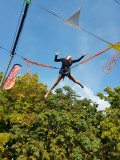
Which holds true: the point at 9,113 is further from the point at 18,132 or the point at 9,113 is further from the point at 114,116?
the point at 114,116

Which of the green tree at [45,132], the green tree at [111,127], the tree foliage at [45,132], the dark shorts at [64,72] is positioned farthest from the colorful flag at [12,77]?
the green tree at [111,127]

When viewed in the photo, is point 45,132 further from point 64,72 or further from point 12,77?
point 64,72

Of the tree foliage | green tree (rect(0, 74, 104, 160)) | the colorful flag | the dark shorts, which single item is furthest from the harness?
green tree (rect(0, 74, 104, 160))

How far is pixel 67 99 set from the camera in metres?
15.5

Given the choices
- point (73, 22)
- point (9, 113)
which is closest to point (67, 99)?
point (9, 113)

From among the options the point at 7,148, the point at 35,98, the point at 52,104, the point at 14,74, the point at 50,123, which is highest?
the point at 35,98

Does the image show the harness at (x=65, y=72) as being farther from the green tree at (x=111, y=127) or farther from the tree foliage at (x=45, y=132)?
the green tree at (x=111, y=127)

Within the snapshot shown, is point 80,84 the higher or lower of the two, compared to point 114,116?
lower

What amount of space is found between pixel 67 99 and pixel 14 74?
29.4 ft

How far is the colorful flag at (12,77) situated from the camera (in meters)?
7.30

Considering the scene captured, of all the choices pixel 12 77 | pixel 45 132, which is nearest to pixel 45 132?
pixel 45 132

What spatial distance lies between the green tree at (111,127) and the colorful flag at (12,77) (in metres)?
9.33

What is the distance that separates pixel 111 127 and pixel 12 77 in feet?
32.7

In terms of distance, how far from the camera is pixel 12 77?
7496 mm
